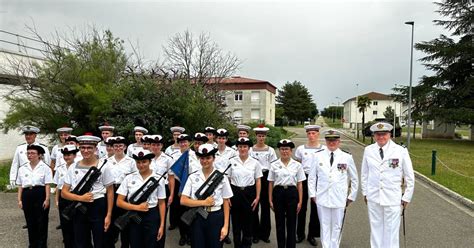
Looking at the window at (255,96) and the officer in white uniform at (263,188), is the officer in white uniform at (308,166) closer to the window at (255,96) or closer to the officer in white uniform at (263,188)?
the officer in white uniform at (263,188)

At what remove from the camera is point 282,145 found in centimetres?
538

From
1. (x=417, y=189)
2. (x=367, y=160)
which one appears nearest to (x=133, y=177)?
(x=367, y=160)

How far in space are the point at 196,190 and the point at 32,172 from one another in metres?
2.96

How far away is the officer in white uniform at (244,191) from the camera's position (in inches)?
213

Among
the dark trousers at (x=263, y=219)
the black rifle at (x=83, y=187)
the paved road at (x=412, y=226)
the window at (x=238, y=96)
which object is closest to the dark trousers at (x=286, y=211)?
the paved road at (x=412, y=226)

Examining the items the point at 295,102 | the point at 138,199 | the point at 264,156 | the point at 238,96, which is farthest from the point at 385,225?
the point at 295,102

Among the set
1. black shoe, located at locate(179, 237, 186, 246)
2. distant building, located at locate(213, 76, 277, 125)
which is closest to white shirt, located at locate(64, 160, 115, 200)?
black shoe, located at locate(179, 237, 186, 246)

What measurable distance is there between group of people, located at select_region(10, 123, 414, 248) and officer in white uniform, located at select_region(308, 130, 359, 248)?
0.01m

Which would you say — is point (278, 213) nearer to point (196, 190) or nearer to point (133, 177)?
point (196, 190)

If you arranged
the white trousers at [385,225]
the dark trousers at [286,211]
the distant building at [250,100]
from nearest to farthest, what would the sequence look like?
the white trousers at [385,225]
the dark trousers at [286,211]
the distant building at [250,100]

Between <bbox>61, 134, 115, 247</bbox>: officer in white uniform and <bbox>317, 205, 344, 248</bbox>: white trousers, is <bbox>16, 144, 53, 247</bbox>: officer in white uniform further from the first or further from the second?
<bbox>317, 205, 344, 248</bbox>: white trousers

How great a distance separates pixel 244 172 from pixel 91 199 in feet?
7.18

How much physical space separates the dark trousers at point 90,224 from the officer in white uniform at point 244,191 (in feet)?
6.33

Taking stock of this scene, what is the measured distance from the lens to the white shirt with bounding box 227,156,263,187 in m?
5.39
